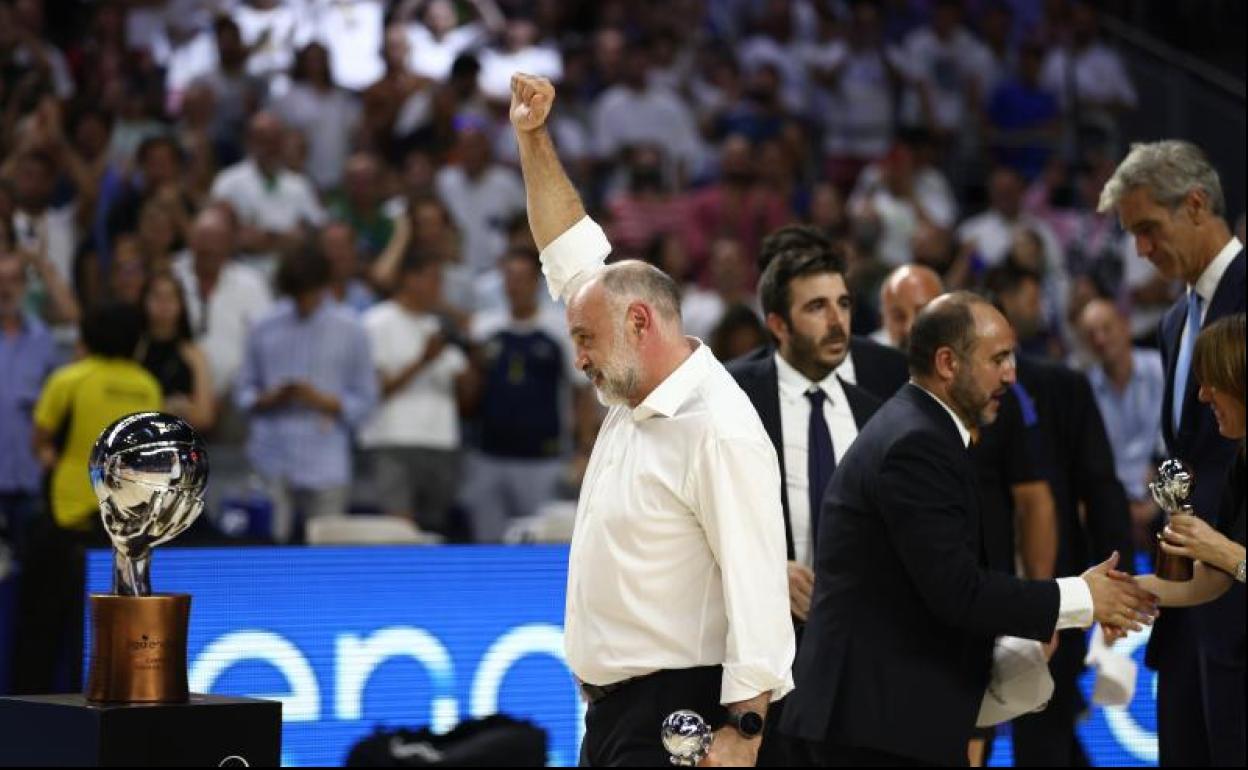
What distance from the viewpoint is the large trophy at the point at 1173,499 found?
566cm

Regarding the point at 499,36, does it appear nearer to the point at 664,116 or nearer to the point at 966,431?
the point at 664,116

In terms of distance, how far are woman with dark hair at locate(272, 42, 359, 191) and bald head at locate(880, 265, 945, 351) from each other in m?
6.89

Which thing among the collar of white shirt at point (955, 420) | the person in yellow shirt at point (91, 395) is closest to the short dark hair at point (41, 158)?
the person in yellow shirt at point (91, 395)

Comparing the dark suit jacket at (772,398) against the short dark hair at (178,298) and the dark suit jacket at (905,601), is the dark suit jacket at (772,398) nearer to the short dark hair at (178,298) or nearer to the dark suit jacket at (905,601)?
the dark suit jacket at (905,601)

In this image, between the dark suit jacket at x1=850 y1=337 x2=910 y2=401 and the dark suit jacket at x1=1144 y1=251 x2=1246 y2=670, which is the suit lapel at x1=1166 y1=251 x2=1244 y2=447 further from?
the dark suit jacket at x1=850 y1=337 x2=910 y2=401

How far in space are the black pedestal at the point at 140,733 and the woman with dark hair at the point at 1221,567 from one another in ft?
9.20

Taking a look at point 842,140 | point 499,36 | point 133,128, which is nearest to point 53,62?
point 133,128

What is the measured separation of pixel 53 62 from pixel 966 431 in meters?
9.51

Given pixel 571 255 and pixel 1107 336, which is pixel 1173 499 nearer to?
pixel 571 255

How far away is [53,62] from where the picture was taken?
13523mm

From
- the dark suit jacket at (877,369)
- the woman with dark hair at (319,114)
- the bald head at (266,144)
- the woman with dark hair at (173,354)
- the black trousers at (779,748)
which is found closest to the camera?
the black trousers at (779,748)

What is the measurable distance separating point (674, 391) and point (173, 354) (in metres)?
6.15

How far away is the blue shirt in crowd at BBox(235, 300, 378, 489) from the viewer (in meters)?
10.8

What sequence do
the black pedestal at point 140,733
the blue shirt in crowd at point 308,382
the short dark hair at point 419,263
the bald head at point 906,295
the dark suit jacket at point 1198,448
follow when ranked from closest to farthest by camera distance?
the black pedestal at point 140,733
the dark suit jacket at point 1198,448
the bald head at point 906,295
the blue shirt in crowd at point 308,382
the short dark hair at point 419,263
